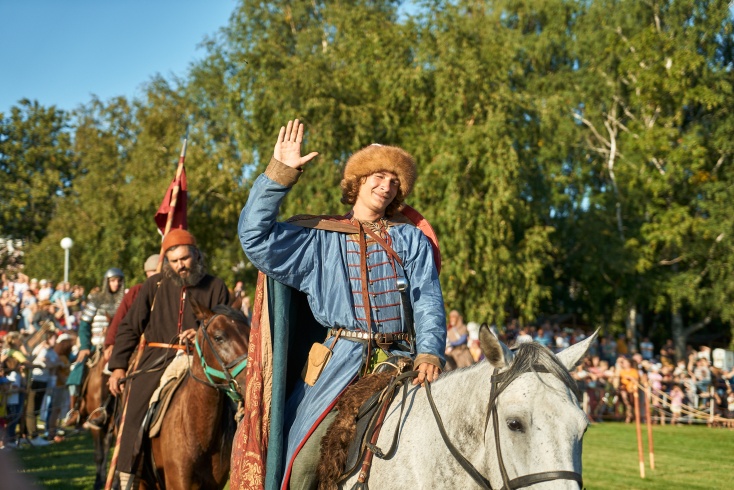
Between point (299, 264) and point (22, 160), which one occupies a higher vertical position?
point (22, 160)

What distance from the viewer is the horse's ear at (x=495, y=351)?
356 centimetres

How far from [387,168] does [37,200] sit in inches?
1829

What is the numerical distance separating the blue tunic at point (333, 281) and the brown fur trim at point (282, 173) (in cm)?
2

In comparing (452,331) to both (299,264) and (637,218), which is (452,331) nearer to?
(299,264)

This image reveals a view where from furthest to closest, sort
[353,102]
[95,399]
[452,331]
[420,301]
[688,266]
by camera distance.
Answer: [688,266]
[353,102]
[452,331]
[95,399]
[420,301]

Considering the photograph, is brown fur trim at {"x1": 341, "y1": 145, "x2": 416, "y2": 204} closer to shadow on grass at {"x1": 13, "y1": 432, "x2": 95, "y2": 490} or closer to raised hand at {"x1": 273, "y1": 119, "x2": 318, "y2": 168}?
raised hand at {"x1": 273, "y1": 119, "x2": 318, "y2": 168}

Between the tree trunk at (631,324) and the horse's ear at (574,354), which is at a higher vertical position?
the tree trunk at (631,324)

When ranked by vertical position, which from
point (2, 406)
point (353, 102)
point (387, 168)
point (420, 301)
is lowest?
point (2, 406)

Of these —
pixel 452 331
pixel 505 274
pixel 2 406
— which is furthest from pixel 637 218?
pixel 2 406

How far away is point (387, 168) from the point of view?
4.73m

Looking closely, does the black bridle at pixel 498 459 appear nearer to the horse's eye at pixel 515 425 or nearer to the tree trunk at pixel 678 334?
the horse's eye at pixel 515 425

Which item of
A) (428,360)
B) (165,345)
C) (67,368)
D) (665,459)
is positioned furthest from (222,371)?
(67,368)

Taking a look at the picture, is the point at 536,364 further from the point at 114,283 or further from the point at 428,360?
the point at 114,283

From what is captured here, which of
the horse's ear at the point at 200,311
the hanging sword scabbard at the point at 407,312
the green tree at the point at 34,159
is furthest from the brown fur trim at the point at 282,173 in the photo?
the green tree at the point at 34,159
